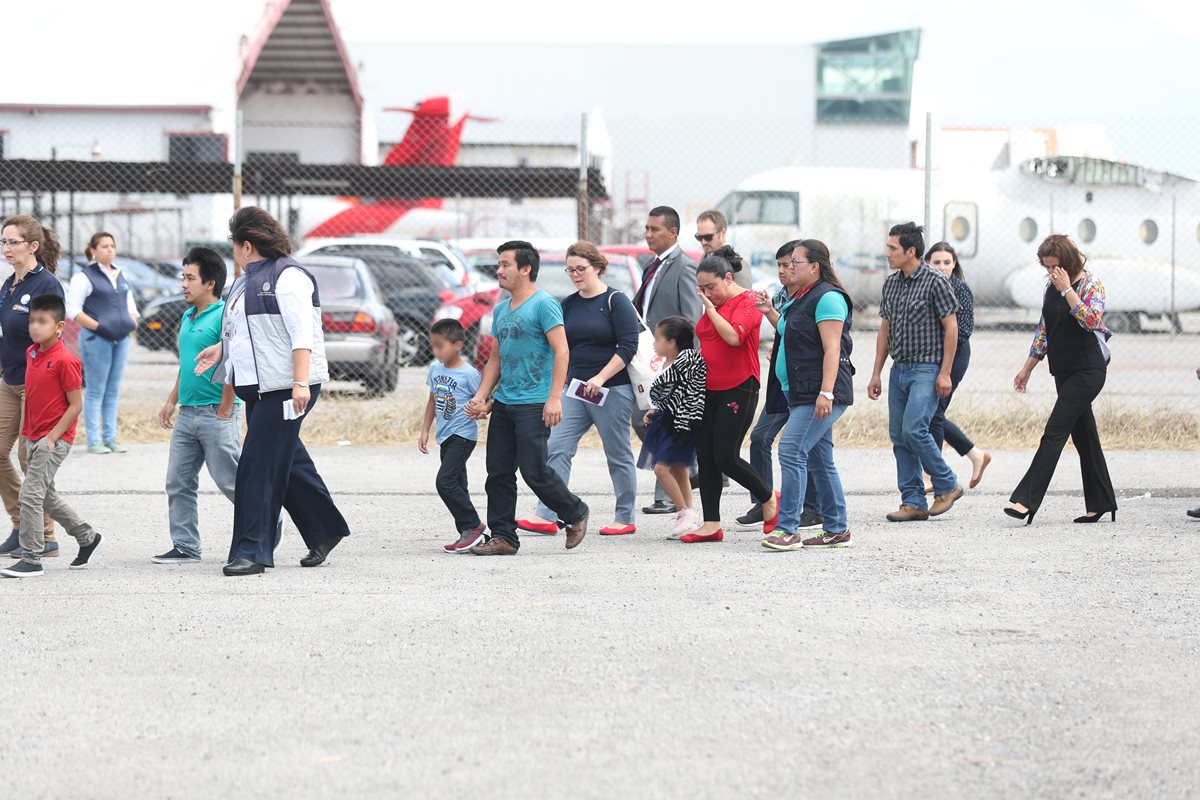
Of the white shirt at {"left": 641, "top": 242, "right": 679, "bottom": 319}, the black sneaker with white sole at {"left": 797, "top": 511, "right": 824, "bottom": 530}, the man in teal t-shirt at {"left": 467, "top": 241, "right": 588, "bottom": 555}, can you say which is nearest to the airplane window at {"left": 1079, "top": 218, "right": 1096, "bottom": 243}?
the white shirt at {"left": 641, "top": 242, "right": 679, "bottom": 319}

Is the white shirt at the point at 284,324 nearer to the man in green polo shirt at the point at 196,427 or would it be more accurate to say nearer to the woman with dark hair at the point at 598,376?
the man in green polo shirt at the point at 196,427

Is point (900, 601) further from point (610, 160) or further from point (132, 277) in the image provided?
point (610, 160)

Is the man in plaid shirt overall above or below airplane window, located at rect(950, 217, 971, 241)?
below

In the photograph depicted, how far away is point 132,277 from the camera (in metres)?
34.2

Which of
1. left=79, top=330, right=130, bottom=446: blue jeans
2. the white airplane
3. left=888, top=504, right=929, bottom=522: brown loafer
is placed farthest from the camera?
the white airplane

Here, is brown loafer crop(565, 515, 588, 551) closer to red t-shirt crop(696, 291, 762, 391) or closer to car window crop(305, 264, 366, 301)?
red t-shirt crop(696, 291, 762, 391)

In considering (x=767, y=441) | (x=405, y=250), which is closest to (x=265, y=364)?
(x=767, y=441)

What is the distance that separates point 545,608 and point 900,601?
4.96 feet

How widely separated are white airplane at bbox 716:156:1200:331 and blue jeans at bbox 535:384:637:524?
2021 centimetres

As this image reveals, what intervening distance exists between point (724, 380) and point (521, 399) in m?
1.15

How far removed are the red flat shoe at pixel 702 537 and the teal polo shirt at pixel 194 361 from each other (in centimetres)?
247

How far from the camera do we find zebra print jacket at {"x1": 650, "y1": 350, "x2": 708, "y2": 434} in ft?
29.5

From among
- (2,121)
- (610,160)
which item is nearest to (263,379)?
(2,121)

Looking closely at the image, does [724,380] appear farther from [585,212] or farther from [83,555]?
[585,212]
